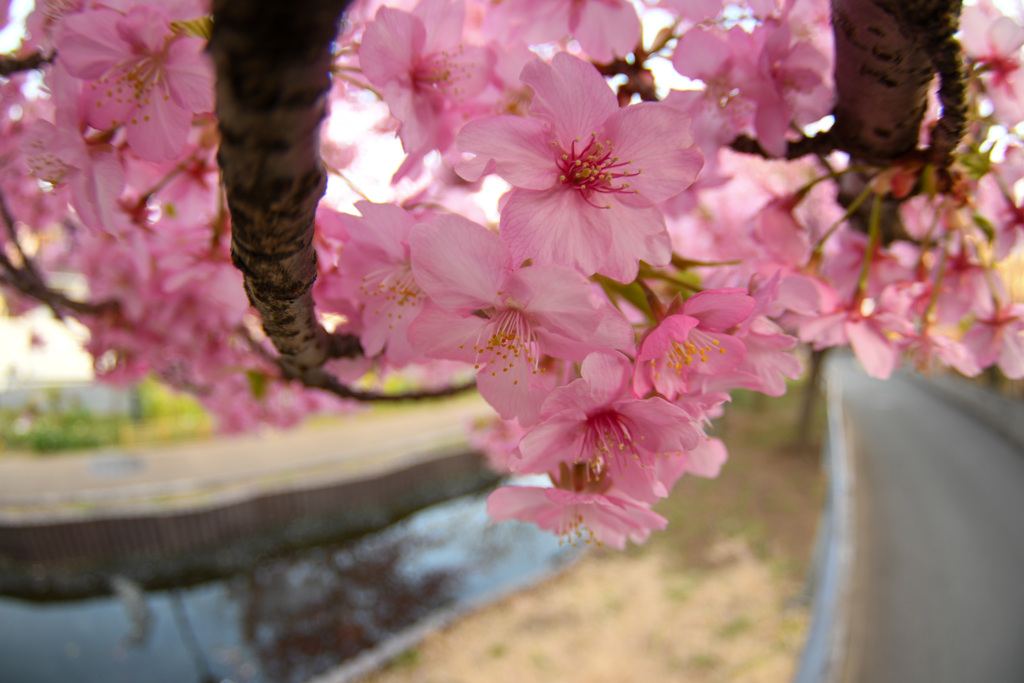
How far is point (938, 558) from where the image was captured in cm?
453

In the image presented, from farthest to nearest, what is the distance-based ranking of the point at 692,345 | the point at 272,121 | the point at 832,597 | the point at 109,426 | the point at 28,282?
the point at 109,426, the point at 832,597, the point at 28,282, the point at 692,345, the point at 272,121

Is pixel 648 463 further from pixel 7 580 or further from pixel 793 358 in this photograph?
pixel 7 580

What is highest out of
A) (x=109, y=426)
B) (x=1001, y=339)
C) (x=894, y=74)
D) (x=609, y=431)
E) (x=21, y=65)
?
(x=894, y=74)

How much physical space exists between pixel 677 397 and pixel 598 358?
13 cm

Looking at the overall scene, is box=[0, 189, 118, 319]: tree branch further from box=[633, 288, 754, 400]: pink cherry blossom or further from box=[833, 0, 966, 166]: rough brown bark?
box=[833, 0, 966, 166]: rough brown bark

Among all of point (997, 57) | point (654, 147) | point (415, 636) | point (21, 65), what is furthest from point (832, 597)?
point (21, 65)

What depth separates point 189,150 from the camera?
87cm

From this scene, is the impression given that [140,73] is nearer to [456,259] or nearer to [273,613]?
[456,259]

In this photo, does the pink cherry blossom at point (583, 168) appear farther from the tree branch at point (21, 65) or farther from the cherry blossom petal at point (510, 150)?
the tree branch at point (21, 65)

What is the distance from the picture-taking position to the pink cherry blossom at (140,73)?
541 millimetres

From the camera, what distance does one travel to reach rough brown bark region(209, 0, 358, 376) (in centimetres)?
29

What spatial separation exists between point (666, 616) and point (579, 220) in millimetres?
4408

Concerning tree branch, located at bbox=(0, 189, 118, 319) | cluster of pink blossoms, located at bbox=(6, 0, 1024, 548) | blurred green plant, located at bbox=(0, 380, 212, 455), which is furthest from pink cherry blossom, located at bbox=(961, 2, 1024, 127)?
blurred green plant, located at bbox=(0, 380, 212, 455)

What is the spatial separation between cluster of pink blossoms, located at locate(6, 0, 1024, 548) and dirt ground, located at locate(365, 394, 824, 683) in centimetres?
352
